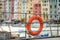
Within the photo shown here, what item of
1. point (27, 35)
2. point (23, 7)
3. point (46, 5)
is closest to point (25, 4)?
point (23, 7)

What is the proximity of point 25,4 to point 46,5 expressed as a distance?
10.4 feet

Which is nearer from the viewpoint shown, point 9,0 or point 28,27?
point 28,27

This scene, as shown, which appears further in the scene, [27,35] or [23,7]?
[23,7]

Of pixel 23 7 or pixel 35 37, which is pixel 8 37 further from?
pixel 23 7

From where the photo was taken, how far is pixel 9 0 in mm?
16641

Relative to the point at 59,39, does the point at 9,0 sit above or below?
above

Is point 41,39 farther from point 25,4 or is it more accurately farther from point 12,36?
point 25,4

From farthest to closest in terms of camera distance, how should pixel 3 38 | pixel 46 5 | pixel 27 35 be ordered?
pixel 46 5
pixel 27 35
pixel 3 38

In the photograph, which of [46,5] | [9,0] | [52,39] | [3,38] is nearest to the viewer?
[3,38]

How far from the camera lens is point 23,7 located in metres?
17.3

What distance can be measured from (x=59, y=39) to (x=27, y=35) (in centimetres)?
62

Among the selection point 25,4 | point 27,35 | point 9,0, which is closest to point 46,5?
point 25,4

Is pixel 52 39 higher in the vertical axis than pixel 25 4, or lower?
lower

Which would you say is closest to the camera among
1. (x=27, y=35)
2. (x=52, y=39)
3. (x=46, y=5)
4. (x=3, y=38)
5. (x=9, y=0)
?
(x=3, y=38)
